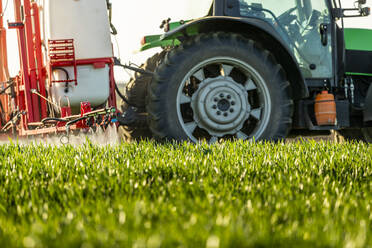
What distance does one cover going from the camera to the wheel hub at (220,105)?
5.02 metres

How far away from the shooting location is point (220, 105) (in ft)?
16.7

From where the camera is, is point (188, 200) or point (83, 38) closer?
point (188, 200)

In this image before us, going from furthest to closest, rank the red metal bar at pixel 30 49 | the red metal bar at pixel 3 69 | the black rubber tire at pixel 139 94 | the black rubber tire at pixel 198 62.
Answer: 1. the red metal bar at pixel 3 69
2. the red metal bar at pixel 30 49
3. the black rubber tire at pixel 139 94
4. the black rubber tire at pixel 198 62

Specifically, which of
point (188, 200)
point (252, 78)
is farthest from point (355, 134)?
point (188, 200)

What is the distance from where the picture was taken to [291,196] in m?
2.14

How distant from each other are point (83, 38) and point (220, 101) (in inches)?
72.1

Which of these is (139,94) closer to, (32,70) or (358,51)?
(32,70)

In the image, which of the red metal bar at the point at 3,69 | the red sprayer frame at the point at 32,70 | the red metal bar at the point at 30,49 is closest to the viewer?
the red sprayer frame at the point at 32,70

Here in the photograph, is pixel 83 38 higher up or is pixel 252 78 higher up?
pixel 83 38

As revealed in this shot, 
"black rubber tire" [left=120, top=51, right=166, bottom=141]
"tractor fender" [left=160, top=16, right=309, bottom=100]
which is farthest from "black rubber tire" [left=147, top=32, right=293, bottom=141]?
"black rubber tire" [left=120, top=51, right=166, bottom=141]

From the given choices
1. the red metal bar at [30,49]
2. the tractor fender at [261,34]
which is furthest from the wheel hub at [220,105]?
the red metal bar at [30,49]

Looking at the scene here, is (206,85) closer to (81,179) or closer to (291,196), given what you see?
(81,179)

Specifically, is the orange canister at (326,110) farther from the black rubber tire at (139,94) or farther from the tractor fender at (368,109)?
the black rubber tire at (139,94)

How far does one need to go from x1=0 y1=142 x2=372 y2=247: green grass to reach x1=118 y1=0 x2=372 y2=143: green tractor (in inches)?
45.4
